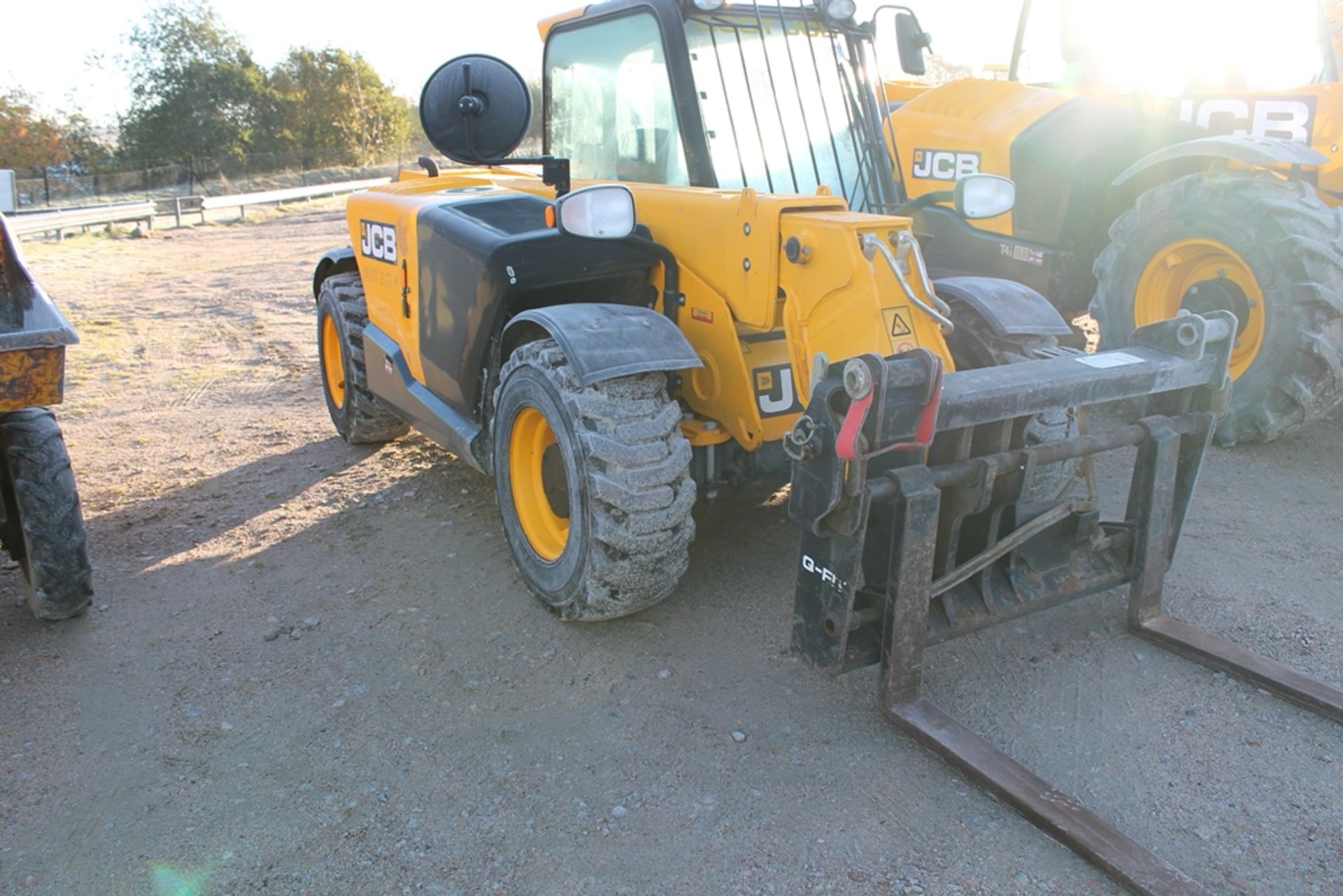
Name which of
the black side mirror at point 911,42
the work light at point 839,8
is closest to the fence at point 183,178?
the black side mirror at point 911,42

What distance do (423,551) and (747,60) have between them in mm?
2525

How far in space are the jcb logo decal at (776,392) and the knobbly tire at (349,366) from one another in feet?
7.83

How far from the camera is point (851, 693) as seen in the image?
329 centimetres

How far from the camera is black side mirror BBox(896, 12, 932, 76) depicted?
476cm

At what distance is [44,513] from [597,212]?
7.81 ft

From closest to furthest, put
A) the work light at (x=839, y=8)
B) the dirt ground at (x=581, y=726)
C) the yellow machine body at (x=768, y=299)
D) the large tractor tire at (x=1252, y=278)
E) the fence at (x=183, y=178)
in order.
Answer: the dirt ground at (x=581, y=726), the yellow machine body at (x=768, y=299), the work light at (x=839, y=8), the large tractor tire at (x=1252, y=278), the fence at (x=183, y=178)

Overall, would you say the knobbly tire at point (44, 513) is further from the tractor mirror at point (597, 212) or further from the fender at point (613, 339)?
the tractor mirror at point (597, 212)

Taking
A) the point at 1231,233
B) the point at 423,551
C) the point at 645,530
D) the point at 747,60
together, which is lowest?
the point at 423,551

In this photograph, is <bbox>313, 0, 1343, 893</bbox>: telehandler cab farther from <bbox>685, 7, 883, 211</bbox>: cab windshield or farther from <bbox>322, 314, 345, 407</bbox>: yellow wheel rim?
<bbox>322, 314, 345, 407</bbox>: yellow wheel rim

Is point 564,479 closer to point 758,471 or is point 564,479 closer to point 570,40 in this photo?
point 758,471

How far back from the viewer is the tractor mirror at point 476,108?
143 inches

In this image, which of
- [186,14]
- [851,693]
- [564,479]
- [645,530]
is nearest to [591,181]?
[564,479]

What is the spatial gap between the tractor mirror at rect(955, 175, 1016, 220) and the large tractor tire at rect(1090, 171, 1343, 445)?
7.22 feet

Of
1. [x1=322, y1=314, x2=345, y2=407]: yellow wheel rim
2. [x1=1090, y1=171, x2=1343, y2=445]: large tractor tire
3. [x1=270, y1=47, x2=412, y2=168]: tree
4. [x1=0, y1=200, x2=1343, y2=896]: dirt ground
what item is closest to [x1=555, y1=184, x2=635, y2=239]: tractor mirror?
[x1=0, y1=200, x2=1343, y2=896]: dirt ground
